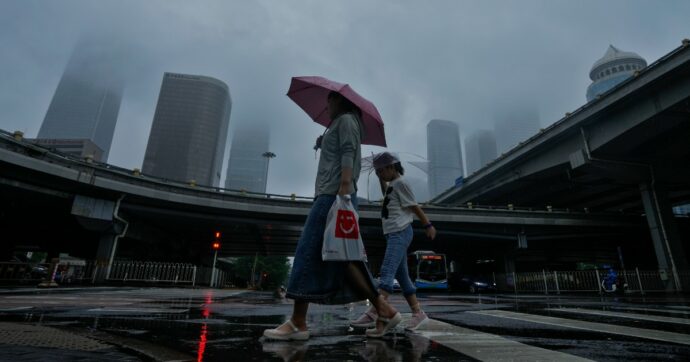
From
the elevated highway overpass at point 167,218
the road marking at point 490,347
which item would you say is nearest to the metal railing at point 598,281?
the elevated highway overpass at point 167,218

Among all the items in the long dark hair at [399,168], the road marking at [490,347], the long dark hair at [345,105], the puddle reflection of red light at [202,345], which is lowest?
the puddle reflection of red light at [202,345]

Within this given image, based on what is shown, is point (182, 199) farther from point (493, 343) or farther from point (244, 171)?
point (244, 171)

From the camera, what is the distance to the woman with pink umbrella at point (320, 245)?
2.55 metres

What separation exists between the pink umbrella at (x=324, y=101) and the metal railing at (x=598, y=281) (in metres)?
22.9

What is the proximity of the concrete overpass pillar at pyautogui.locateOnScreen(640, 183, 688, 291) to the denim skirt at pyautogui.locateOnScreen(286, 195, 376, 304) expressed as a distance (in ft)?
92.0

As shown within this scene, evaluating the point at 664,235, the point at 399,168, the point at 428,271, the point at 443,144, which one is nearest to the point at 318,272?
the point at 399,168

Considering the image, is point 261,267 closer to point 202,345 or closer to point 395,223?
point 395,223

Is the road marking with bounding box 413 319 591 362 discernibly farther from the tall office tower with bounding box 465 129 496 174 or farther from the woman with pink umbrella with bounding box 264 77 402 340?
the tall office tower with bounding box 465 129 496 174

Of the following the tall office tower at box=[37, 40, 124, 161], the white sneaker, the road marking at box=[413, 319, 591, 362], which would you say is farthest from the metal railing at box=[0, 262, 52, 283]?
the tall office tower at box=[37, 40, 124, 161]

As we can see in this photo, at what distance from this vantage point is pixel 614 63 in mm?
120688

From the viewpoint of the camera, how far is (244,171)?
14388cm

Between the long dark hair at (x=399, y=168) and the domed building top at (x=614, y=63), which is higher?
the domed building top at (x=614, y=63)

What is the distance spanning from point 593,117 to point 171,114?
134 m

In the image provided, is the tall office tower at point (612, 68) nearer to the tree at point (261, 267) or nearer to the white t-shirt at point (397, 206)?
the tree at point (261, 267)
